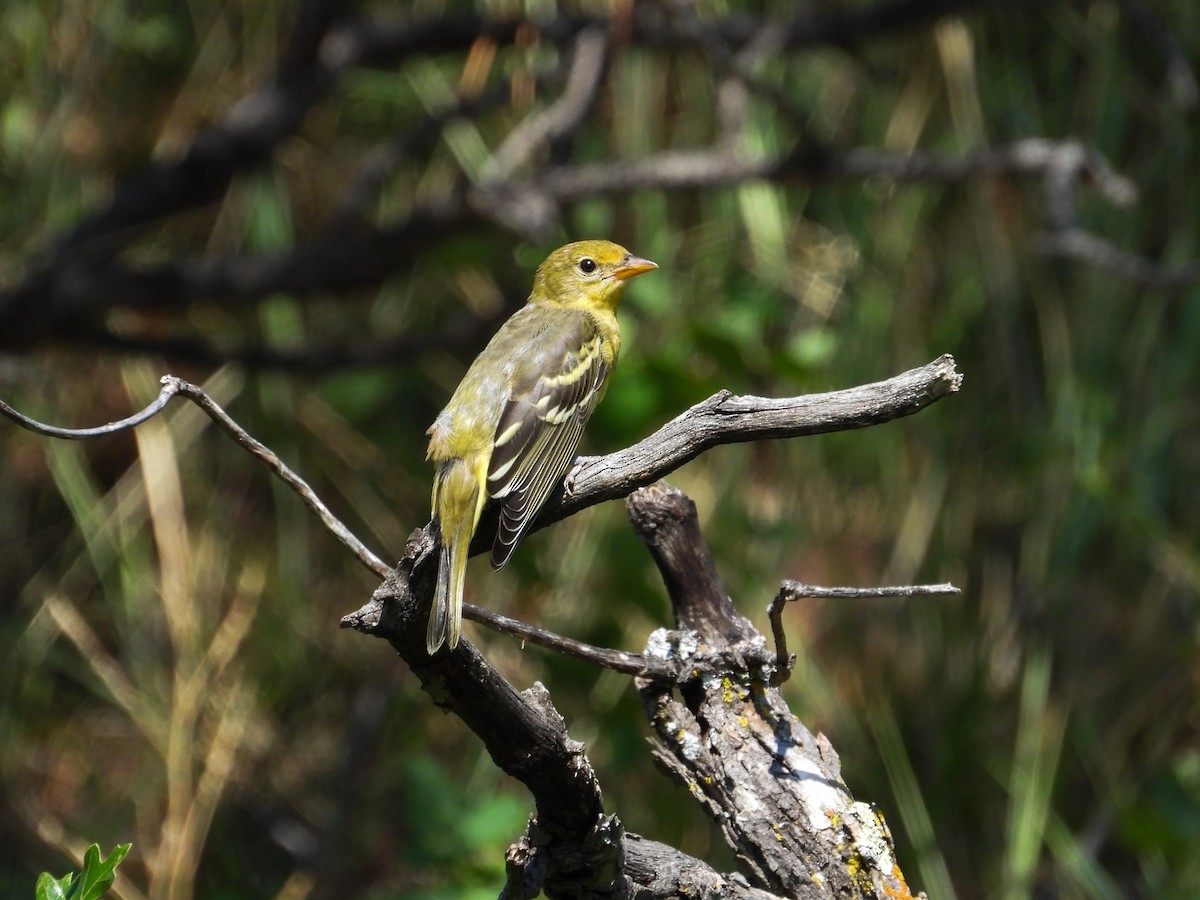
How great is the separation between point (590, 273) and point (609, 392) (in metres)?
0.36

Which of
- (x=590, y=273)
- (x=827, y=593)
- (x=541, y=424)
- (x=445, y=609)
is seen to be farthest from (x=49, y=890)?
(x=590, y=273)

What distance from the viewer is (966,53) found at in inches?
220

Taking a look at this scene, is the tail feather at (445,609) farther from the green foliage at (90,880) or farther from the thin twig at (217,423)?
the green foliage at (90,880)

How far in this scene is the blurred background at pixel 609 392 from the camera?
4.89m

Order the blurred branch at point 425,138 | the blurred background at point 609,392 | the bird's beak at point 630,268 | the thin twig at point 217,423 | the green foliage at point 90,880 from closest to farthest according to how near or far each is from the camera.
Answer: the green foliage at point 90,880 → the thin twig at point 217,423 → the bird's beak at point 630,268 → the blurred branch at point 425,138 → the blurred background at point 609,392

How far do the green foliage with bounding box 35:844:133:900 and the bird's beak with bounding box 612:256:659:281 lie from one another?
2374mm

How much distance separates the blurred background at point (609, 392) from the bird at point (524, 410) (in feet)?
1.10

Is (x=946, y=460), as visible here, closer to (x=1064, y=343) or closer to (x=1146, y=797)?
(x=1064, y=343)

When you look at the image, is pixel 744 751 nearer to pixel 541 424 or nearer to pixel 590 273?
pixel 541 424

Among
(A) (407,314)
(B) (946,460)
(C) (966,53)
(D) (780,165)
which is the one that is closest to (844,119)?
(C) (966,53)

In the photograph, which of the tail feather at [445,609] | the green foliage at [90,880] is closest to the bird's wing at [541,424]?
the tail feather at [445,609]

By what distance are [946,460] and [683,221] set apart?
4.54ft

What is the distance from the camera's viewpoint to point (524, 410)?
10.5 feet

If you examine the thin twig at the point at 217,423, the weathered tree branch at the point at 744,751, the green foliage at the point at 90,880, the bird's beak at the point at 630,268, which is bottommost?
the green foliage at the point at 90,880
